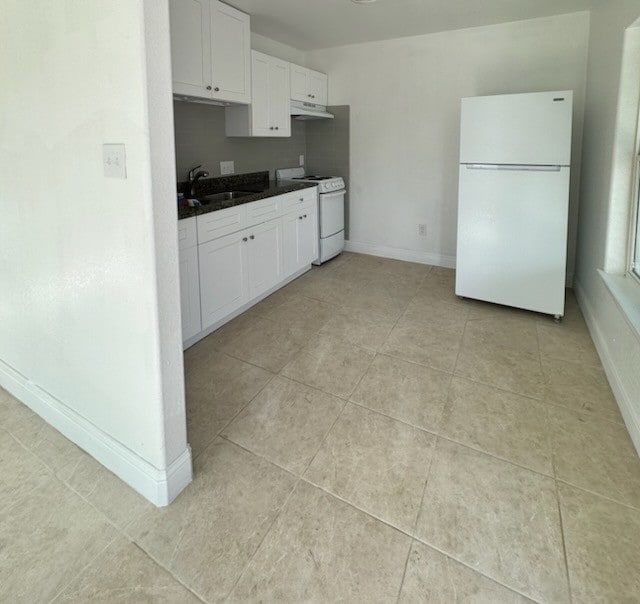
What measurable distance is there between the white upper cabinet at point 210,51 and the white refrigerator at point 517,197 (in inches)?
69.8

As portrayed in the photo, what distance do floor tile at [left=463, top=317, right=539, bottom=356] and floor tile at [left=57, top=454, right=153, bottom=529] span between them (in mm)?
2150

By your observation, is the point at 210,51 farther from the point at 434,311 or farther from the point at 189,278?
the point at 434,311

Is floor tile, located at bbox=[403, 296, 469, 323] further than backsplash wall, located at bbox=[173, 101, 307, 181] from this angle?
No

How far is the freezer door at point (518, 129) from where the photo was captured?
2791mm

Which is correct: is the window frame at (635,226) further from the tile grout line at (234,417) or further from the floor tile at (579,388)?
the tile grout line at (234,417)

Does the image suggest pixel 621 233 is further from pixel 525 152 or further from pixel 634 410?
pixel 634 410

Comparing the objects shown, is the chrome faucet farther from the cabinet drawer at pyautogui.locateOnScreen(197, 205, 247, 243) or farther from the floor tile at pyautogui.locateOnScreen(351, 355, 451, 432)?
the floor tile at pyautogui.locateOnScreen(351, 355, 451, 432)

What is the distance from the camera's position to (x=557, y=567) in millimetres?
1299

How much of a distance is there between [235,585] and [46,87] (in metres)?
1.78

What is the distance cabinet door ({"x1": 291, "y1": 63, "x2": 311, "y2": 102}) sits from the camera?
13.2ft

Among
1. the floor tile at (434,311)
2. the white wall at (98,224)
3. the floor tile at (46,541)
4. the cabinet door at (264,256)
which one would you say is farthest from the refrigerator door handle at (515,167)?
the floor tile at (46,541)

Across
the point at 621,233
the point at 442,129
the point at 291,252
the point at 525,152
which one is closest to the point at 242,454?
the point at 291,252

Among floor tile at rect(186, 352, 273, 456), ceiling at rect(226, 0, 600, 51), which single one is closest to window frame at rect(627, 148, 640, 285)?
ceiling at rect(226, 0, 600, 51)

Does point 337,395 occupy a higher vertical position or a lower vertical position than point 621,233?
lower
